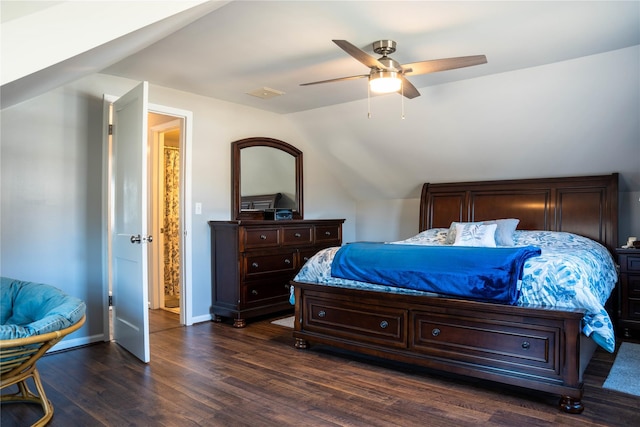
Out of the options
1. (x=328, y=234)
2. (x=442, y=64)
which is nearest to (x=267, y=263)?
(x=328, y=234)

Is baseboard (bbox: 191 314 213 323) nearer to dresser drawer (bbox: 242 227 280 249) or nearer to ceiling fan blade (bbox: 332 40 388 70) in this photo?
dresser drawer (bbox: 242 227 280 249)

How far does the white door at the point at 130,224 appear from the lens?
10.3 ft

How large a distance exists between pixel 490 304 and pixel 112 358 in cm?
275

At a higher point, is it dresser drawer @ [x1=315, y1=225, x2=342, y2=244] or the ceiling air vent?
the ceiling air vent

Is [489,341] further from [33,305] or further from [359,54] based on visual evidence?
[33,305]

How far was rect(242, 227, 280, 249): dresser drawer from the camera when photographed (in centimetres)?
431

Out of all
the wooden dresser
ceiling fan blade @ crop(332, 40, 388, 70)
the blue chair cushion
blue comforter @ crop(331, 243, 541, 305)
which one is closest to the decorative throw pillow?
blue comforter @ crop(331, 243, 541, 305)

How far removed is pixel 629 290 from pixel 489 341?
2.06 metres

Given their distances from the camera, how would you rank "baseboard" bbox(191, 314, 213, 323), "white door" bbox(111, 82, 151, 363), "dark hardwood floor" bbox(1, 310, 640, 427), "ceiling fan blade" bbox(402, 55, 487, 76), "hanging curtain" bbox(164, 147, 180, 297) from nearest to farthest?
"dark hardwood floor" bbox(1, 310, 640, 427) < "ceiling fan blade" bbox(402, 55, 487, 76) < "white door" bbox(111, 82, 151, 363) < "baseboard" bbox(191, 314, 213, 323) < "hanging curtain" bbox(164, 147, 180, 297)

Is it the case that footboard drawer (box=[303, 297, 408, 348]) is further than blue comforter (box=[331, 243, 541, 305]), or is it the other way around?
footboard drawer (box=[303, 297, 408, 348])

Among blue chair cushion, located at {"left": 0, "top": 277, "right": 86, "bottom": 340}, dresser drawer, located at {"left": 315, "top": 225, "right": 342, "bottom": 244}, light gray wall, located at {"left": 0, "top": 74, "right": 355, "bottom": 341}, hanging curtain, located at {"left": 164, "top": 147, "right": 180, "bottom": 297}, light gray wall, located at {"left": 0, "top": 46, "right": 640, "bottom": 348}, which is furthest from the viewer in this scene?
hanging curtain, located at {"left": 164, "top": 147, "right": 180, "bottom": 297}

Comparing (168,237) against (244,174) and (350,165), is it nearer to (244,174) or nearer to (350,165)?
(244,174)

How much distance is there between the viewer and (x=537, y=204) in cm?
466

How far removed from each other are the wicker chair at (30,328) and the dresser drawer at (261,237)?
1.97m
